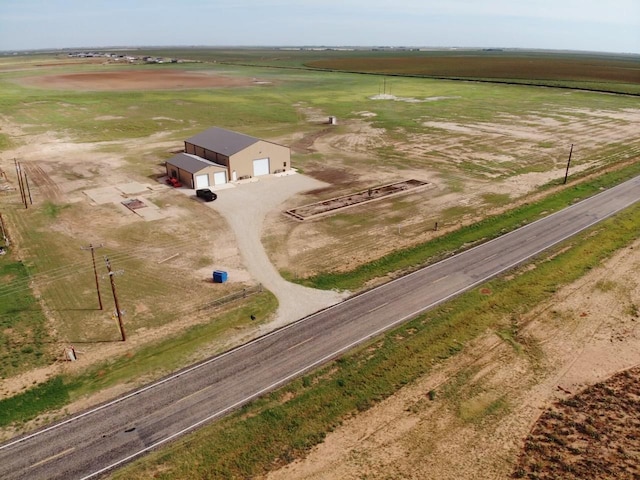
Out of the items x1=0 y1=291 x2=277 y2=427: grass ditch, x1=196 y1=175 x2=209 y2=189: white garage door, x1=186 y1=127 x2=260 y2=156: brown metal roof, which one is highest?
x1=186 y1=127 x2=260 y2=156: brown metal roof

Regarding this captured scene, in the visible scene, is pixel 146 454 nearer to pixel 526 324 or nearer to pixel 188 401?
pixel 188 401

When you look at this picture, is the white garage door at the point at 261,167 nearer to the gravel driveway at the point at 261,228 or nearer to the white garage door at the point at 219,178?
the gravel driveway at the point at 261,228

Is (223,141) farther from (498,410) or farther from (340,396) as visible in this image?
(498,410)

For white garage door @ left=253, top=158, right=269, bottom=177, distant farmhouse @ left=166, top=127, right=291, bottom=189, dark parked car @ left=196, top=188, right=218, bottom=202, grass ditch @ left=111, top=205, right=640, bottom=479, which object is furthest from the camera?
white garage door @ left=253, top=158, right=269, bottom=177

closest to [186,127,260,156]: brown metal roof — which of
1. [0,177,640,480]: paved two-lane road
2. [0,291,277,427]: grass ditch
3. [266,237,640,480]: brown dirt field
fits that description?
[0,291,277,427]: grass ditch

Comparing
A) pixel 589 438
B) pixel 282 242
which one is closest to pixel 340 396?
pixel 589 438

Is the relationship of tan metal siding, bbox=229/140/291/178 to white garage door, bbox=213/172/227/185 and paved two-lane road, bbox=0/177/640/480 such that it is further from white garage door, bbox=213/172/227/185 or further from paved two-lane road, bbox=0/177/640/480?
paved two-lane road, bbox=0/177/640/480
